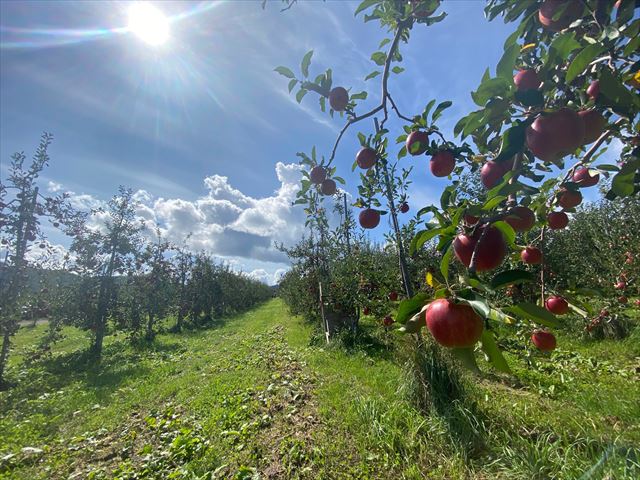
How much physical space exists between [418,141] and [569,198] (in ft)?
2.37

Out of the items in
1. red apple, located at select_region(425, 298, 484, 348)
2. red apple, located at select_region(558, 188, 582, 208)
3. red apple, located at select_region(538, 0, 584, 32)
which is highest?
red apple, located at select_region(538, 0, 584, 32)

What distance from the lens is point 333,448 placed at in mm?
3092

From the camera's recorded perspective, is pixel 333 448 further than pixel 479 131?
Yes

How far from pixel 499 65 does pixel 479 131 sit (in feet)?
1.68

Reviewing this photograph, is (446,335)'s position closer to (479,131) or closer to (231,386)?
(479,131)

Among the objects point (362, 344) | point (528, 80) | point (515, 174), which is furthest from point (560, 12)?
point (362, 344)

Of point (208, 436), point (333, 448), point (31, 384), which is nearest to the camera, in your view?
point (333, 448)

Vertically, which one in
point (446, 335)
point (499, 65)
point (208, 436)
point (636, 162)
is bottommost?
point (208, 436)

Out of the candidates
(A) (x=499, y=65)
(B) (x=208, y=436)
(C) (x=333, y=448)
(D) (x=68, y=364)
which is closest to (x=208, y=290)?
(D) (x=68, y=364)

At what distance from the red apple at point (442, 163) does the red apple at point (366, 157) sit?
1.27 ft

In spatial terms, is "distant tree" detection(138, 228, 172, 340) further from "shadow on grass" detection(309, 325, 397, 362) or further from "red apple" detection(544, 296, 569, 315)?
"red apple" detection(544, 296, 569, 315)

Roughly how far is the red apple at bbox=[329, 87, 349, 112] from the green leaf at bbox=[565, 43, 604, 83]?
1.02 m

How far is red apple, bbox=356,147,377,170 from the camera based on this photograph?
167 cm

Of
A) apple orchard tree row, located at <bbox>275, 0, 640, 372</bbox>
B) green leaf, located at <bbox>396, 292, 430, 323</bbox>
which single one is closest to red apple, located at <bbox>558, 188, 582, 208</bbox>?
apple orchard tree row, located at <bbox>275, 0, 640, 372</bbox>
